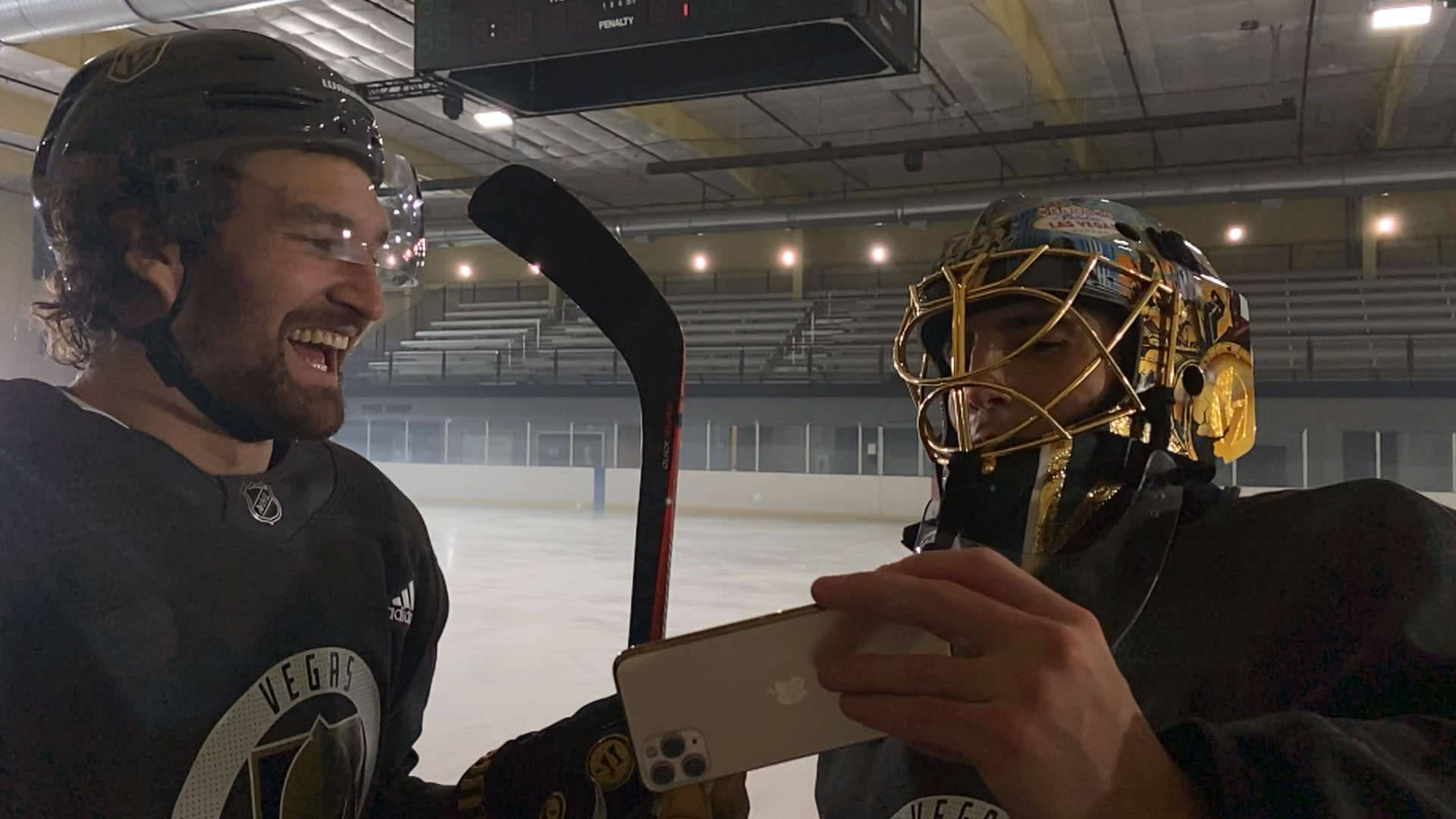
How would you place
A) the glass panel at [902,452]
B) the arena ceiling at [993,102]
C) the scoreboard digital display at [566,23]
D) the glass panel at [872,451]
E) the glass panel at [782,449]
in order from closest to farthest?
the scoreboard digital display at [566,23] → the arena ceiling at [993,102] → the glass panel at [902,452] → the glass panel at [872,451] → the glass panel at [782,449]

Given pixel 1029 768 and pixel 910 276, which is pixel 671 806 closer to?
pixel 1029 768

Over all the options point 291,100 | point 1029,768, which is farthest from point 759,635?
point 291,100

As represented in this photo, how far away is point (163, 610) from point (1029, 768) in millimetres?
609

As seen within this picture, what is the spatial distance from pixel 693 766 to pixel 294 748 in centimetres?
44

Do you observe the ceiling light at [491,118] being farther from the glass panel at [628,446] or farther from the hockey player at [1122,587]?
the hockey player at [1122,587]

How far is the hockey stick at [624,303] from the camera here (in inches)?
40.5

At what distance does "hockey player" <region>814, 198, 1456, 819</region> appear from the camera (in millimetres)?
452

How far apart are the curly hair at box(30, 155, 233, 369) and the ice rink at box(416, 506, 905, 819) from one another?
1.88m

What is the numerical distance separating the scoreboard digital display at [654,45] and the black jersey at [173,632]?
209cm

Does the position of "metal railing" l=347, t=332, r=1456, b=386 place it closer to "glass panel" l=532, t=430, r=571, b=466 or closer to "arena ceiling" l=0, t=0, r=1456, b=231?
"glass panel" l=532, t=430, r=571, b=466

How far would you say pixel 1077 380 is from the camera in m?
0.90

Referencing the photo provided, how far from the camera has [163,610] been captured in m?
0.75

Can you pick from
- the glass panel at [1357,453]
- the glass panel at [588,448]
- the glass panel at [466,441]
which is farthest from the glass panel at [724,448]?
the glass panel at [1357,453]

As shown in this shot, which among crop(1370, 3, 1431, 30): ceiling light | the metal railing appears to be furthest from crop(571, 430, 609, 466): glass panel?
crop(1370, 3, 1431, 30): ceiling light
